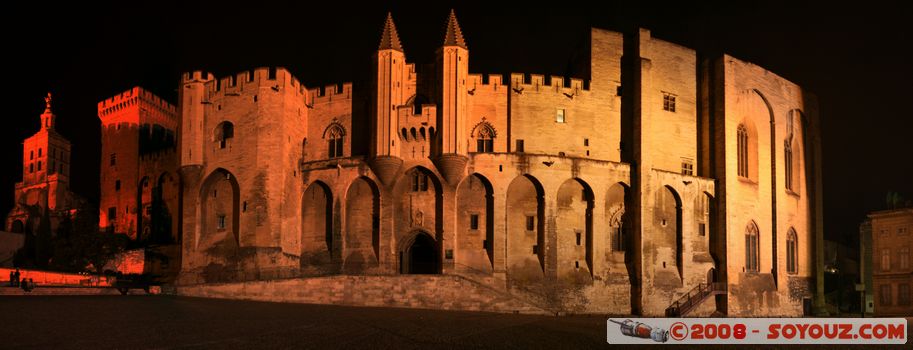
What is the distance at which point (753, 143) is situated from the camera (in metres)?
44.1

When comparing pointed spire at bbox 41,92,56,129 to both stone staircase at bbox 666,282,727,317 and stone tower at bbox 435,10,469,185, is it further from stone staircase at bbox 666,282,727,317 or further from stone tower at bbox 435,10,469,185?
stone staircase at bbox 666,282,727,317

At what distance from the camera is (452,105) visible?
3716 cm

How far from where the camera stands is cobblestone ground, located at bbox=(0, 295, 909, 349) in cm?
1752

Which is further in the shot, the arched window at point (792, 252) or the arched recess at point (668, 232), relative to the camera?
the arched window at point (792, 252)

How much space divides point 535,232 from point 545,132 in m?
4.98

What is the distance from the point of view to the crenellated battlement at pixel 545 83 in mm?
39438

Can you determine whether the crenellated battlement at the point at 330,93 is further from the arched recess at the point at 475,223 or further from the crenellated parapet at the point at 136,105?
the crenellated parapet at the point at 136,105

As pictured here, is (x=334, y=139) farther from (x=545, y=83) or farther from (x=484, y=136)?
(x=545, y=83)

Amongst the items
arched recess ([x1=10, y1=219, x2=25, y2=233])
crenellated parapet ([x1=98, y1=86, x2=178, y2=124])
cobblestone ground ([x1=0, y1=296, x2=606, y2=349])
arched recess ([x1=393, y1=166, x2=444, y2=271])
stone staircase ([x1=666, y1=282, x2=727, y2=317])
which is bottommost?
stone staircase ([x1=666, y1=282, x2=727, y2=317])

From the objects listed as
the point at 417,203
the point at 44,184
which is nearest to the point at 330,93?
the point at 417,203

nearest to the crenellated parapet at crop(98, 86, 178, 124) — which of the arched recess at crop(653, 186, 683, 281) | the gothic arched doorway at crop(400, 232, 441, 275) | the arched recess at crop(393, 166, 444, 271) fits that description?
the arched recess at crop(393, 166, 444, 271)

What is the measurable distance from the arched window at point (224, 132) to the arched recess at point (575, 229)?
16.1 m

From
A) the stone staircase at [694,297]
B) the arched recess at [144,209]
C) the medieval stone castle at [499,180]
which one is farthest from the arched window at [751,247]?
the arched recess at [144,209]

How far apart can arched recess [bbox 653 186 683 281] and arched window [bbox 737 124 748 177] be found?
212 inches
